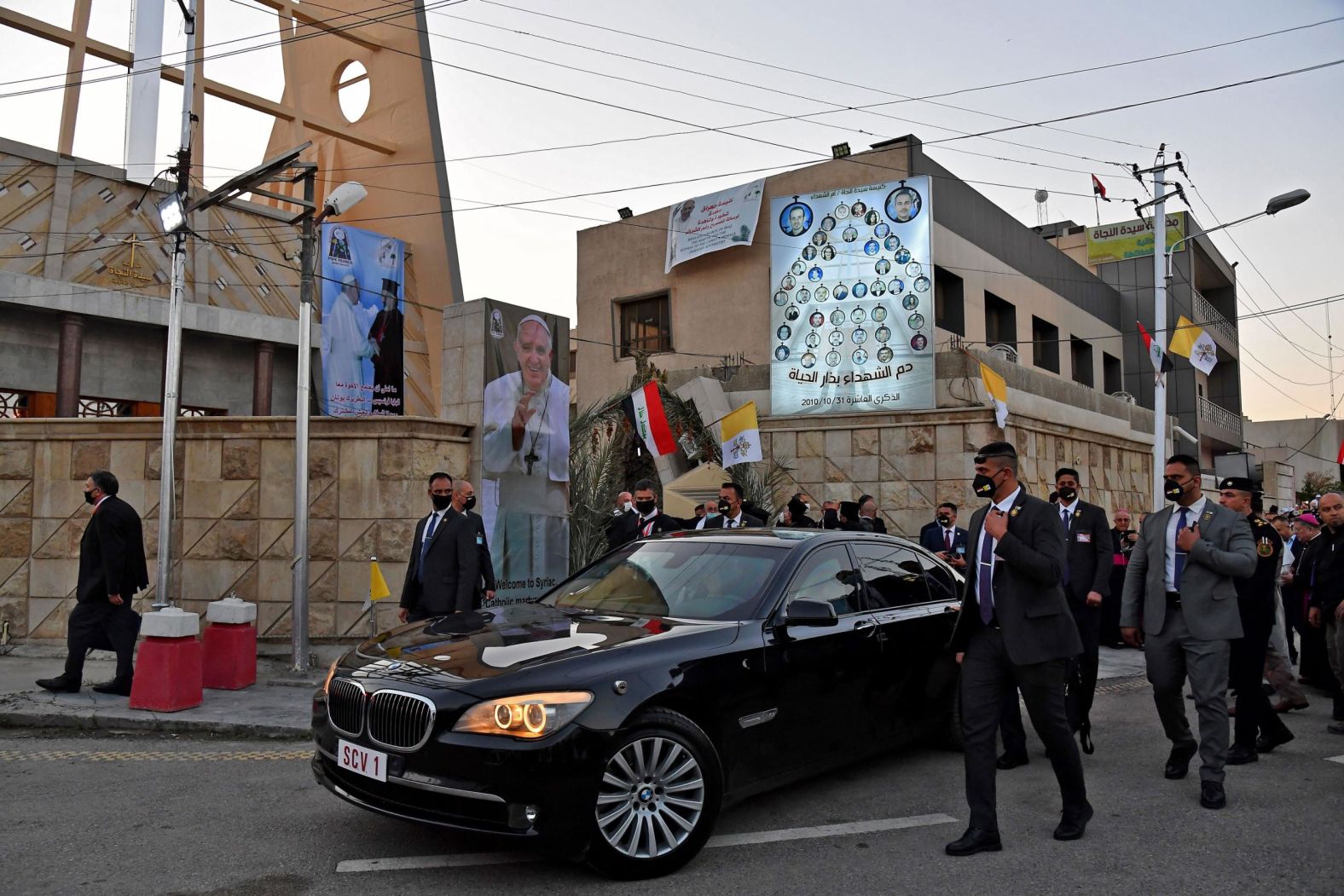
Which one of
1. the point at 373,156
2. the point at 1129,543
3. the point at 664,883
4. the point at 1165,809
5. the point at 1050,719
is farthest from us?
the point at 373,156

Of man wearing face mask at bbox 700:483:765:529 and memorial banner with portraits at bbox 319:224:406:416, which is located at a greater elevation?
memorial banner with portraits at bbox 319:224:406:416

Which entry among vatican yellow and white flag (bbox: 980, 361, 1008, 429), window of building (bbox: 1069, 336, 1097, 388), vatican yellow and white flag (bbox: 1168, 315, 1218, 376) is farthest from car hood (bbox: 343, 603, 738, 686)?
window of building (bbox: 1069, 336, 1097, 388)

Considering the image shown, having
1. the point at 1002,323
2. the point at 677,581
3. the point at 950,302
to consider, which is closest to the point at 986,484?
the point at 677,581

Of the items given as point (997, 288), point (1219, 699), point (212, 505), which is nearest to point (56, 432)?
point (212, 505)

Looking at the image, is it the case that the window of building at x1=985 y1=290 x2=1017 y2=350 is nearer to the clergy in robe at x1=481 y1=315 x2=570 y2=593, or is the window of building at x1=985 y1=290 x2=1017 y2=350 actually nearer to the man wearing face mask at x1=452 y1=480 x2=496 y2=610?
the clergy in robe at x1=481 y1=315 x2=570 y2=593

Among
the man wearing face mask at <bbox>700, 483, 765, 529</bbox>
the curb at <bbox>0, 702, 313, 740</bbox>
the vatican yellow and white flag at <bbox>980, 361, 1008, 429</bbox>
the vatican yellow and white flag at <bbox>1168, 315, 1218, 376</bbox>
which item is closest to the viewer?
the curb at <bbox>0, 702, 313, 740</bbox>

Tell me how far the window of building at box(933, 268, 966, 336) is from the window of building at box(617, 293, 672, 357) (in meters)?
6.74

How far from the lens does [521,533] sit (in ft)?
35.0

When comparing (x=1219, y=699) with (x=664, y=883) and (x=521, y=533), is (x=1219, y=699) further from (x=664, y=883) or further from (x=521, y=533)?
(x=521, y=533)

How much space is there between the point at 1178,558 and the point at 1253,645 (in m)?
1.03

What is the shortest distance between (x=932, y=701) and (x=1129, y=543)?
28.3ft

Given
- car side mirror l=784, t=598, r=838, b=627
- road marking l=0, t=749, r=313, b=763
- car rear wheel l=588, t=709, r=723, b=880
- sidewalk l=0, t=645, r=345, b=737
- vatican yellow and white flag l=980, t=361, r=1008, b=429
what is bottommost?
road marking l=0, t=749, r=313, b=763

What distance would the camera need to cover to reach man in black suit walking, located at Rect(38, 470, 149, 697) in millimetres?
7625

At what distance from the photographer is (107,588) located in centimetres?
761
